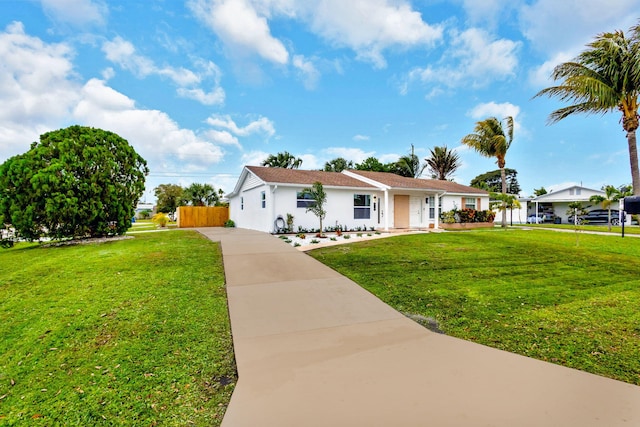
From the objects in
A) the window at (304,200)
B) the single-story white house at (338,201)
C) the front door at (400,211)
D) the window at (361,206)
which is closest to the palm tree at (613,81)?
the single-story white house at (338,201)

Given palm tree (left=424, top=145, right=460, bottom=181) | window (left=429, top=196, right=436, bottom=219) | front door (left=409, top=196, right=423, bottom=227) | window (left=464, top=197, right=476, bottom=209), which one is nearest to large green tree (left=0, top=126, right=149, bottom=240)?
front door (left=409, top=196, right=423, bottom=227)

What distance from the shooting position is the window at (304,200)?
15141 mm

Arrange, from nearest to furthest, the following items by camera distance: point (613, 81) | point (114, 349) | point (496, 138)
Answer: point (114, 349)
point (613, 81)
point (496, 138)

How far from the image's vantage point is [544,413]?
82.3 inches

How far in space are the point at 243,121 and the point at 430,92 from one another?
13.7 m

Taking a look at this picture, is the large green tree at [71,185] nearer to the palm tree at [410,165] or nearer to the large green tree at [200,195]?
the large green tree at [200,195]

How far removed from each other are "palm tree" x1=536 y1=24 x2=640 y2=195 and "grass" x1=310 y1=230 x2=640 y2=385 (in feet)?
13.8

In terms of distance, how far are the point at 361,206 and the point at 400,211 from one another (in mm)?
2816

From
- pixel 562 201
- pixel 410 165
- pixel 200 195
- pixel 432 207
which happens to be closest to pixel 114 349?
pixel 432 207

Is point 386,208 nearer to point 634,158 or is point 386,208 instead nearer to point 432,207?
point 432,207

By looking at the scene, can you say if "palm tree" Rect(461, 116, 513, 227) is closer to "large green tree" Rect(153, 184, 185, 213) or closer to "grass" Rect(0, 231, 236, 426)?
"grass" Rect(0, 231, 236, 426)

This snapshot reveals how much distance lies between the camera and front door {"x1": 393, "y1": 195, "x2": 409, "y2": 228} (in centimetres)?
1748

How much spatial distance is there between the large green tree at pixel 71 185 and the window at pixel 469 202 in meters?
22.2

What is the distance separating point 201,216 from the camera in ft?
79.1
